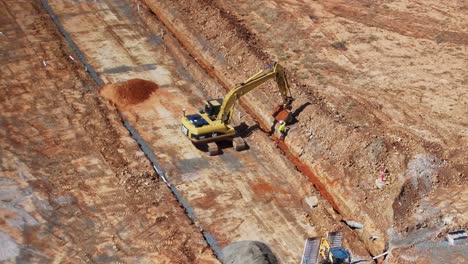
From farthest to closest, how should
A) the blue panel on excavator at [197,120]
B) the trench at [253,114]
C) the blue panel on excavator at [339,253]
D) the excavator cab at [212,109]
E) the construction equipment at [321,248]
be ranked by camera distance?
the excavator cab at [212,109], the blue panel on excavator at [197,120], the trench at [253,114], the construction equipment at [321,248], the blue panel on excavator at [339,253]

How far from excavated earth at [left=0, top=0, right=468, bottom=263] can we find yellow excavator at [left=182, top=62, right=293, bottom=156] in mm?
719

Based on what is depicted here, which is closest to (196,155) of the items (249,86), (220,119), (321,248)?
(220,119)

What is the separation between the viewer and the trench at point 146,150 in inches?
745

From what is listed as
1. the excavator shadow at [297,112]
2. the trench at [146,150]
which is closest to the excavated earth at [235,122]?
the excavator shadow at [297,112]

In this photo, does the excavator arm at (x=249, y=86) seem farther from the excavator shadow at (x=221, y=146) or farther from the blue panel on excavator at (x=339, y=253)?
the blue panel on excavator at (x=339, y=253)

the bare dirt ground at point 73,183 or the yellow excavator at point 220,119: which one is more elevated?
the yellow excavator at point 220,119

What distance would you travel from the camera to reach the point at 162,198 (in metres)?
20.1

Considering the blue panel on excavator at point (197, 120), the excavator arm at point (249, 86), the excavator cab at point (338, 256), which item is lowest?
the excavator cab at point (338, 256)

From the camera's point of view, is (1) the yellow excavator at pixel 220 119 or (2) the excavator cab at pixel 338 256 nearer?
(2) the excavator cab at pixel 338 256

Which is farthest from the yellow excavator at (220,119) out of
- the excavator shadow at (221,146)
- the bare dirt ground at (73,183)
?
the bare dirt ground at (73,183)

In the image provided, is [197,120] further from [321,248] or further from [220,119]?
[321,248]

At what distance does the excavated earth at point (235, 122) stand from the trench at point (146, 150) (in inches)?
6.7

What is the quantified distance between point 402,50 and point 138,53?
1247 cm

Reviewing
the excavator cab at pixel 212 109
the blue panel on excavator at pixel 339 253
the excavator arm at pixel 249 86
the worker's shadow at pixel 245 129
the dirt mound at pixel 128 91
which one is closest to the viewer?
the blue panel on excavator at pixel 339 253
